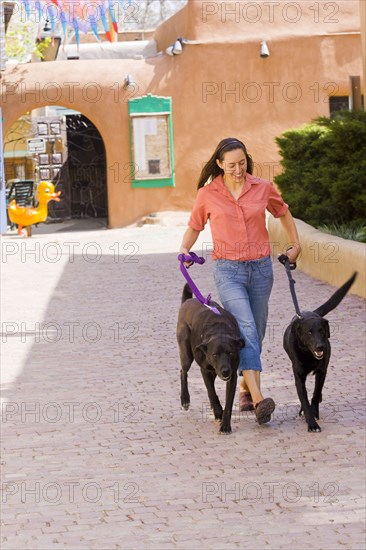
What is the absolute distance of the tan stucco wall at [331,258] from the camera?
521 inches

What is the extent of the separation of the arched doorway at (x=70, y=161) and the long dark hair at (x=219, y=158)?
A: 2287 centimetres

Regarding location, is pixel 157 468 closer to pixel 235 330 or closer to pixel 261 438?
pixel 261 438

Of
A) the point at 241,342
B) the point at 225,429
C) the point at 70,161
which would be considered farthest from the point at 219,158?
the point at 70,161

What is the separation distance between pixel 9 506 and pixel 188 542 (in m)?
1.38

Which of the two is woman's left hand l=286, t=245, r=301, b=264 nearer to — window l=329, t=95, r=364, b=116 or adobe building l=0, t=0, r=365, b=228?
adobe building l=0, t=0, r=365, b=228

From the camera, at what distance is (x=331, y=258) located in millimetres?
14391

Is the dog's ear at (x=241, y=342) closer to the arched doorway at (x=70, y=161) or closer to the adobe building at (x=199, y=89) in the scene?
the adobe building at (x=199, y=89)

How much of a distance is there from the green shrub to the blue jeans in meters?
9.19

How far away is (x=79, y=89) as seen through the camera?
26.2 m

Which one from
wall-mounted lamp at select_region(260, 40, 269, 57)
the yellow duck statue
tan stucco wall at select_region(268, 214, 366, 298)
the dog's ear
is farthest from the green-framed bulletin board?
the dog's ear

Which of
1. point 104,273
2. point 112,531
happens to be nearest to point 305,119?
point 104,273

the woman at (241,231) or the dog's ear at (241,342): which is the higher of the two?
the woman at (241,231)

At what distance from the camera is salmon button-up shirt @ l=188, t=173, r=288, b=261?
5.62 m

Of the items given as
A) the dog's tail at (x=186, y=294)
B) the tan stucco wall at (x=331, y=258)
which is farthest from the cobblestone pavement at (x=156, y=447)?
the dog's tail at (x=186, y=294)
